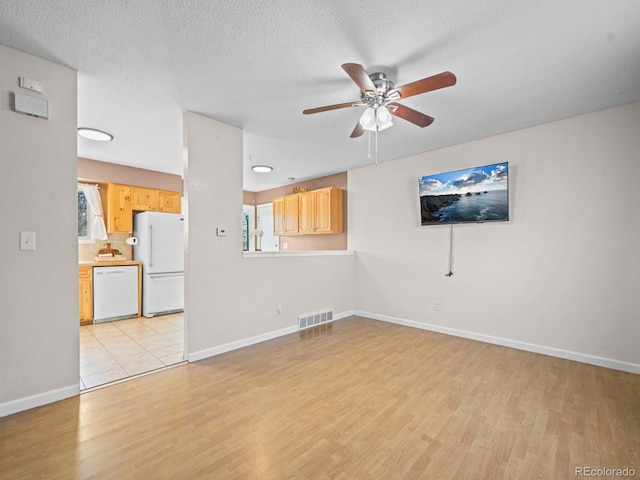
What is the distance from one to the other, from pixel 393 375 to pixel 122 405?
2219 mm

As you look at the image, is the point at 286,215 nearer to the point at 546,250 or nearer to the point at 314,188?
the point at 314,188

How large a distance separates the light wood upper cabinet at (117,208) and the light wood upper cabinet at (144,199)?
0.25 feet

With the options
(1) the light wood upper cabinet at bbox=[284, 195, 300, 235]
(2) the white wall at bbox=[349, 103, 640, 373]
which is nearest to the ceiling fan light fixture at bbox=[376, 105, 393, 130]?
Result: (2) the white wall at bbox=[349, 103, 640, 373]

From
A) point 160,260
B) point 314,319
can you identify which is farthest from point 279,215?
point 314,319

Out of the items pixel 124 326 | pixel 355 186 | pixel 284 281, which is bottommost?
pixel 124 326

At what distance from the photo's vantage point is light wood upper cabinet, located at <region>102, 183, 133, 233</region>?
493 cm

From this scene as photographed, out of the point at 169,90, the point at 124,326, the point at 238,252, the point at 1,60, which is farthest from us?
the point at 124,326

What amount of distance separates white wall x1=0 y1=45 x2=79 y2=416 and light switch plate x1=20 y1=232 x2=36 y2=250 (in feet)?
0.09

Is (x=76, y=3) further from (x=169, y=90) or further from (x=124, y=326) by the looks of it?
(x=124, y=326)

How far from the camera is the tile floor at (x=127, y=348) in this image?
2.77 meters

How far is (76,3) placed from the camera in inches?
66.9

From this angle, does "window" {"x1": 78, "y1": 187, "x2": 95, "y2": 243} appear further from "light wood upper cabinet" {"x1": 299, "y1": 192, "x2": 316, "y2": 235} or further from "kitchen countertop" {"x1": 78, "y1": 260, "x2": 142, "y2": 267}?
"light wood upper cabinet" {"x1": 299, "y1": 192, "x2": 316, "y2": 235}

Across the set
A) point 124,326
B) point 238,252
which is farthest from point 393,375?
point 124,326

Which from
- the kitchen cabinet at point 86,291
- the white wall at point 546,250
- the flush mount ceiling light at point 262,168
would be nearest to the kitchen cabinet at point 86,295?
the kitchen cabinet at point 86,291
